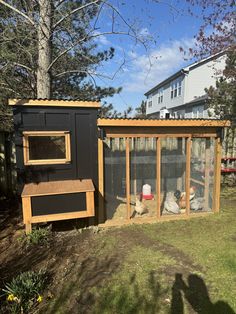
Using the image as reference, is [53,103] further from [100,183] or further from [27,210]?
[27,210]

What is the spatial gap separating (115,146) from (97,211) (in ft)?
4.92

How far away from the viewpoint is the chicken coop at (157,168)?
564 cm

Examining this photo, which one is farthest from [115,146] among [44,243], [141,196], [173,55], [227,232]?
[173,55]

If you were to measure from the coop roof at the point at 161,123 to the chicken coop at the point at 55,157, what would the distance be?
1.13ft

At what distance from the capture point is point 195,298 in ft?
10.6

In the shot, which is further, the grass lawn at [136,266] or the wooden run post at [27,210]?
the wooden run post at [27,210]

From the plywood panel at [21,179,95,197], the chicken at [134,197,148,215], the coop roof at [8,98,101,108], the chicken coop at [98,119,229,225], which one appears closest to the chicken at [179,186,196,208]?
the chicken coop at [98,119,229,225]

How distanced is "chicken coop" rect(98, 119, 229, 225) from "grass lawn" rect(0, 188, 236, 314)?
45 centimetres

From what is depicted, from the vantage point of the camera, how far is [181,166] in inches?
239

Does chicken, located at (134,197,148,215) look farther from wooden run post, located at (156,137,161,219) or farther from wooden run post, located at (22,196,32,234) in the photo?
wooden run post, located at (22,196,32,234)

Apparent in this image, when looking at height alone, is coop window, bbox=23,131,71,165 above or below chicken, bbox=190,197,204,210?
above

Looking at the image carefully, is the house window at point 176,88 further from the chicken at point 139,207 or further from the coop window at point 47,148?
the coop window at point 47,148

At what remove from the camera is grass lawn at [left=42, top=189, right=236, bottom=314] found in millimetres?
3115

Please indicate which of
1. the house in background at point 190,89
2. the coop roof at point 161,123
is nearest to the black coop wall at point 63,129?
the coop roof at point 161,123
